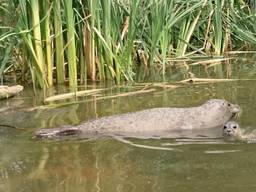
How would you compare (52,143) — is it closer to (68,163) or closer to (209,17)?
(68,163)

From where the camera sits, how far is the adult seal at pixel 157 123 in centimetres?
378

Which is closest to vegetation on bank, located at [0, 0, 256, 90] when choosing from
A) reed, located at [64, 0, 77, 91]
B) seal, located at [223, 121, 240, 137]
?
reed, located at [64, 0, 77, 91]

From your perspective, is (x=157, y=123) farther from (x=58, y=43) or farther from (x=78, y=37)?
(x=78, y=37)

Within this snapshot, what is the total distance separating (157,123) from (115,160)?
31.6 inches

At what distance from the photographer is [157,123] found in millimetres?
3887

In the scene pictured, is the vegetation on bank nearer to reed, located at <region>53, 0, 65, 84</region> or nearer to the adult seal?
reed, located at <region>53, 0, 65, 84</region>

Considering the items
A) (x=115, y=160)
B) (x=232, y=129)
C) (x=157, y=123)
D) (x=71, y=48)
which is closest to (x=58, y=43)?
(x=71, y=48)

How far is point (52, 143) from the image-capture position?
11.8 feet

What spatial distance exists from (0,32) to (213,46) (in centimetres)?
284

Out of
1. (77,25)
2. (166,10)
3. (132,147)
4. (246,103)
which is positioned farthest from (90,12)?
(132,147)

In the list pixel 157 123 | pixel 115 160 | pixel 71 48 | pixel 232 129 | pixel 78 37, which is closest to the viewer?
pixel 115 160

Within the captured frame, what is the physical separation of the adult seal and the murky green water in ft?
0.41

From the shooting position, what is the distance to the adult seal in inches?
149

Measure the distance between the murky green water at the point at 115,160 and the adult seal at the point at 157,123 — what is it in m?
0.13
